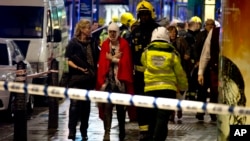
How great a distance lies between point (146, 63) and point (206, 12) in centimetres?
2513

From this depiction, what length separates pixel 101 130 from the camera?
14945 millimetres

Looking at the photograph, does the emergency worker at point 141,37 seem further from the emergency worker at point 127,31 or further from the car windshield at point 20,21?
the car windshield at point 20,21

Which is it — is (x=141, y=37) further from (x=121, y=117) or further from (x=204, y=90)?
(x=204, y=90)

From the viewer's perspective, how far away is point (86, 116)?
13.6 meters

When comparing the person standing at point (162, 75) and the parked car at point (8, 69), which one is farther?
the parked car at point (8, 69)

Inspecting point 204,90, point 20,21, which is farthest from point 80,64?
point 20,21

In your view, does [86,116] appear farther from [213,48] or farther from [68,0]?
[68,0]

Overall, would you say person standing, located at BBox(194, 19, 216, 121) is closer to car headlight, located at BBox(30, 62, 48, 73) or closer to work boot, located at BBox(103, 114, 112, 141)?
work boot, located at BBox(103, 114, 112, 141)

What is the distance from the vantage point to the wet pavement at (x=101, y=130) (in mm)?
13914

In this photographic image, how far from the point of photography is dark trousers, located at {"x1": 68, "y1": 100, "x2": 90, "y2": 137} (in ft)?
43.7

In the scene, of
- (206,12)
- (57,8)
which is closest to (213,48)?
(57,8)

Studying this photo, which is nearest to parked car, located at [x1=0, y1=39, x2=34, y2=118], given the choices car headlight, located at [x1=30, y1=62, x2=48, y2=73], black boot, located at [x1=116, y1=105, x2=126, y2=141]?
car headlight, located at [x1=30, y1=62, x2=48, y2=73]

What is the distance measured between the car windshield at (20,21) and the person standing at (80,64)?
7.69 metres

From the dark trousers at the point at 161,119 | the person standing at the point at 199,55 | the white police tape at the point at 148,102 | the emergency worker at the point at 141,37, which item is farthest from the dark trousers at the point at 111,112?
the white police tape at the point at 148,102
